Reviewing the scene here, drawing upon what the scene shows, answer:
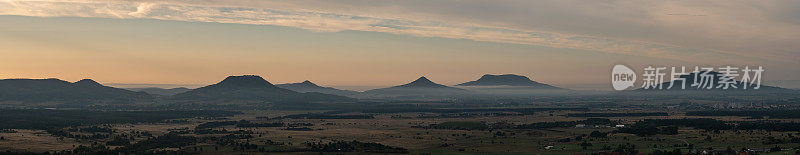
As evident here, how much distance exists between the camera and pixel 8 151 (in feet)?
520

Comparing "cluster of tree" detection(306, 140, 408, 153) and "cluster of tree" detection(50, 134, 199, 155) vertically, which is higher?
"cluster of tree" detection(306, 140, 408, 153)

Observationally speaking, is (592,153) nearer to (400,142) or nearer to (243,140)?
(400,142)

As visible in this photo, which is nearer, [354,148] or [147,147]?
[354,148]

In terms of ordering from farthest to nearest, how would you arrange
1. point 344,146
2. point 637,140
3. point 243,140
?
point 243,140 → point 637,140 → point 344,146

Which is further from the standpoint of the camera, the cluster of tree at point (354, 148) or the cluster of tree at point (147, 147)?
the cluster of tree at point (354, 148)

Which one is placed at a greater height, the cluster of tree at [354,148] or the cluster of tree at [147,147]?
the cluster of tree at [354,148]

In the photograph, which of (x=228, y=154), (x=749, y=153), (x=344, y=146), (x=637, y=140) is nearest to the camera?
(x=749, y=153)

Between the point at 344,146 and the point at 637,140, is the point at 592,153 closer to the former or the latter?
the point at 637,140

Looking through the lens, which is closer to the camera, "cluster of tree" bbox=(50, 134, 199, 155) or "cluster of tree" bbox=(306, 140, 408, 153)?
"cluster of tree" bbox=(50, 134, 199, 155)

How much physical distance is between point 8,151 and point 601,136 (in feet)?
523

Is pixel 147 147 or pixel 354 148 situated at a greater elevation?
pixel 354 148

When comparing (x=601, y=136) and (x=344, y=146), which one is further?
(x=601, y=136)

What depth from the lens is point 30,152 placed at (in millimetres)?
158750

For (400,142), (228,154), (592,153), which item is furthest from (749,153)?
(228,154)
